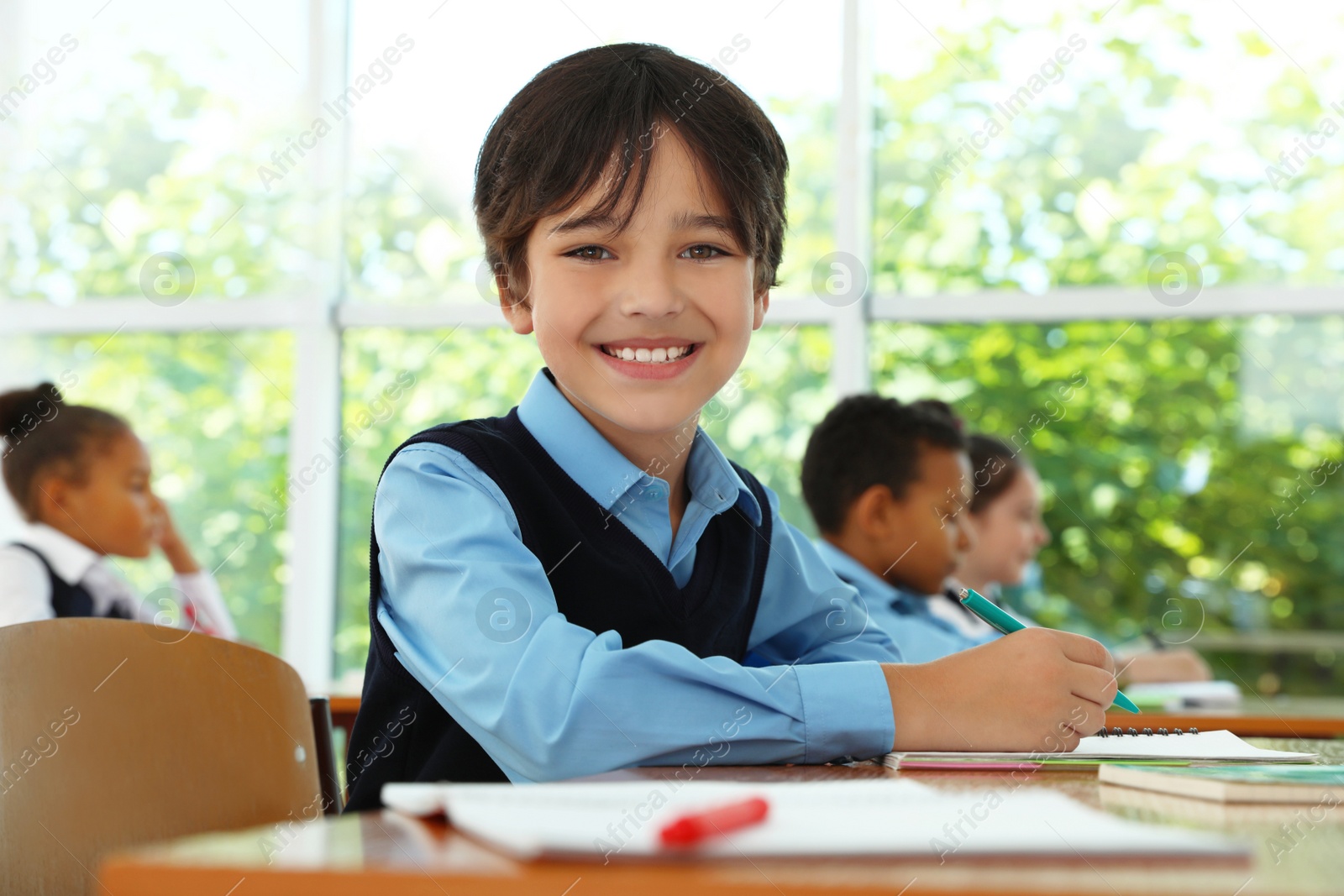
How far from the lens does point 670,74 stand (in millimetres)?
1251

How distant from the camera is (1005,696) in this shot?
3.12ft

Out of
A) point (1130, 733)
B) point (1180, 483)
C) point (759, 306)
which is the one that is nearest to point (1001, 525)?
point (1180, 483)

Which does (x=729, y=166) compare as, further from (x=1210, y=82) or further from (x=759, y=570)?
(x=1210, y=82)

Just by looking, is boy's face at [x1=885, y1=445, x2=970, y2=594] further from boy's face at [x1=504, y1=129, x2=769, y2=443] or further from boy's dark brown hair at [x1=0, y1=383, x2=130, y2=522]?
boy's dark brown hair at [x1=0, y1=383, x2=130, y2=522]

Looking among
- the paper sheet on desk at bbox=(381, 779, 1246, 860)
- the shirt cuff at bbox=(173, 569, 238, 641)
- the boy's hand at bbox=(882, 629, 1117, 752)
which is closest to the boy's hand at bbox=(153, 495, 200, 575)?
the shirt cuff at bbox=(173, 569, 238, 641)

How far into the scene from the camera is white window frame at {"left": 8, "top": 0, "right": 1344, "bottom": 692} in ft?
13.5

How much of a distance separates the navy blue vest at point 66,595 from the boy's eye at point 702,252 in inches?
80.6

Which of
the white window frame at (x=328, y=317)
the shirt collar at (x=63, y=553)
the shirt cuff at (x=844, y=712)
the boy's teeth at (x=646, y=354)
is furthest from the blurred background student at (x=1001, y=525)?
the shirt cuff at (x=844, y=712)

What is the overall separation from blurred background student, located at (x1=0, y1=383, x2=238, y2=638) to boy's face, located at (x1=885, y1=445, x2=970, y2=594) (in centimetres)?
169

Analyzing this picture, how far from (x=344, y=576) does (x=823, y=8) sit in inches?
104

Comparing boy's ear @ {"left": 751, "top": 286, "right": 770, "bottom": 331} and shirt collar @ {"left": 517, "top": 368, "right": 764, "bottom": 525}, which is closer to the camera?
shirt collar @ {"left": 517, "top": 368, "right": 764, "bottom": 525}

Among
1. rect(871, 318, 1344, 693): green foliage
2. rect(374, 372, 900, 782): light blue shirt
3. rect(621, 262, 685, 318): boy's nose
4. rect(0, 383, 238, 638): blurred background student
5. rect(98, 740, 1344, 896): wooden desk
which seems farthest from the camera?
rect(871, 318, 1344, 693): green foliage

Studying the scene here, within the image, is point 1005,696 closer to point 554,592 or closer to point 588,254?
point 554,592

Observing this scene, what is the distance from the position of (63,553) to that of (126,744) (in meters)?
2.10
